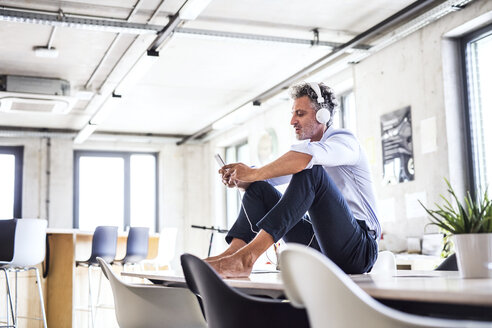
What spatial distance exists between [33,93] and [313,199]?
20.5 ft

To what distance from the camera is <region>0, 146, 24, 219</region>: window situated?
10.9 m

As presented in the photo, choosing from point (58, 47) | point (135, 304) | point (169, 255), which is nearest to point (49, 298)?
point (169, 255)

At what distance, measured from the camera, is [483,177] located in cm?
525

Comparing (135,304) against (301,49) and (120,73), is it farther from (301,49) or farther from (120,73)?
(120,73)

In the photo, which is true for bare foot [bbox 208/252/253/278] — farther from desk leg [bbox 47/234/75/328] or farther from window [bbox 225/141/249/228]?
window [bbox 225/141/249/228]

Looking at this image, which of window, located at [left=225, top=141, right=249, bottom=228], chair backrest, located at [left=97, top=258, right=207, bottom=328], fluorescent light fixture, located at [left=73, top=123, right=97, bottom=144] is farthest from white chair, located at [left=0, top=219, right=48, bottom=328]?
window, located at [left=225, top=141, right=249, bottom=228]

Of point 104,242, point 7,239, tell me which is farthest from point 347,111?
point 7,239

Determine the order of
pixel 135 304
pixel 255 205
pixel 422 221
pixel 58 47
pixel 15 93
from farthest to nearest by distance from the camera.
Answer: pixel 15 93
pixel 58 47
pixel 422 221
pixel 255 205
pixel 135 304

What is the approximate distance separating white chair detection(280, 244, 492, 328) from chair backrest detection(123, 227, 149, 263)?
5.55 meters

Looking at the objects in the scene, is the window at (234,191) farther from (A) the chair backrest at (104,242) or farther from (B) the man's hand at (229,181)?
(B) the man's hand at (229,181)

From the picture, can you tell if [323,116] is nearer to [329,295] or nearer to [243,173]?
[243,173]

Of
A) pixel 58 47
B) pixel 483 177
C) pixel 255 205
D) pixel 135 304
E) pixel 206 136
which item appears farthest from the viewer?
pixel 206 136

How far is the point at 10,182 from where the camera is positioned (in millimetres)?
Result: 10906

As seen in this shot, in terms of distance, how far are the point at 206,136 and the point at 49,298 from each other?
6.23 m
